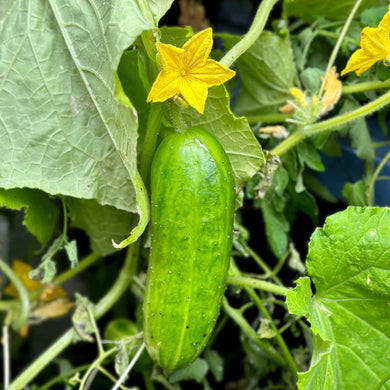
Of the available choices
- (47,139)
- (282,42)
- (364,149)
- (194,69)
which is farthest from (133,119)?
(364,149)

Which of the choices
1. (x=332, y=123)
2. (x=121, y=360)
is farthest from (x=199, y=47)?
(x=121, y=360)

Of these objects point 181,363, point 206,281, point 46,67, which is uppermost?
point 46,67

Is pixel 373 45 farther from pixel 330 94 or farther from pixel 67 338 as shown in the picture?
pixel 67 338

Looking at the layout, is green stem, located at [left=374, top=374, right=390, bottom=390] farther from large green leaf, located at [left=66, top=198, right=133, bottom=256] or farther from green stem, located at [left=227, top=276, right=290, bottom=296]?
large green leaf, located at [left=66, top=198, right=133, bottom=256]

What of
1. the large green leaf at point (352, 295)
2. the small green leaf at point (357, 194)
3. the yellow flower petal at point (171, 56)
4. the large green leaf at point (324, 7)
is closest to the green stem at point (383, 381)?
the large green leaf at point (352, 295)

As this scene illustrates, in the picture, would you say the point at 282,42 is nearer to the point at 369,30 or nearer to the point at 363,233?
the point at 369,30

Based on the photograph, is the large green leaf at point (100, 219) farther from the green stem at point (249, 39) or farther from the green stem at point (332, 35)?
the green stem at point (332, 35)

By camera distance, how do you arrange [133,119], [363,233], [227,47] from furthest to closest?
[227,47], [363,233], [133,119]
